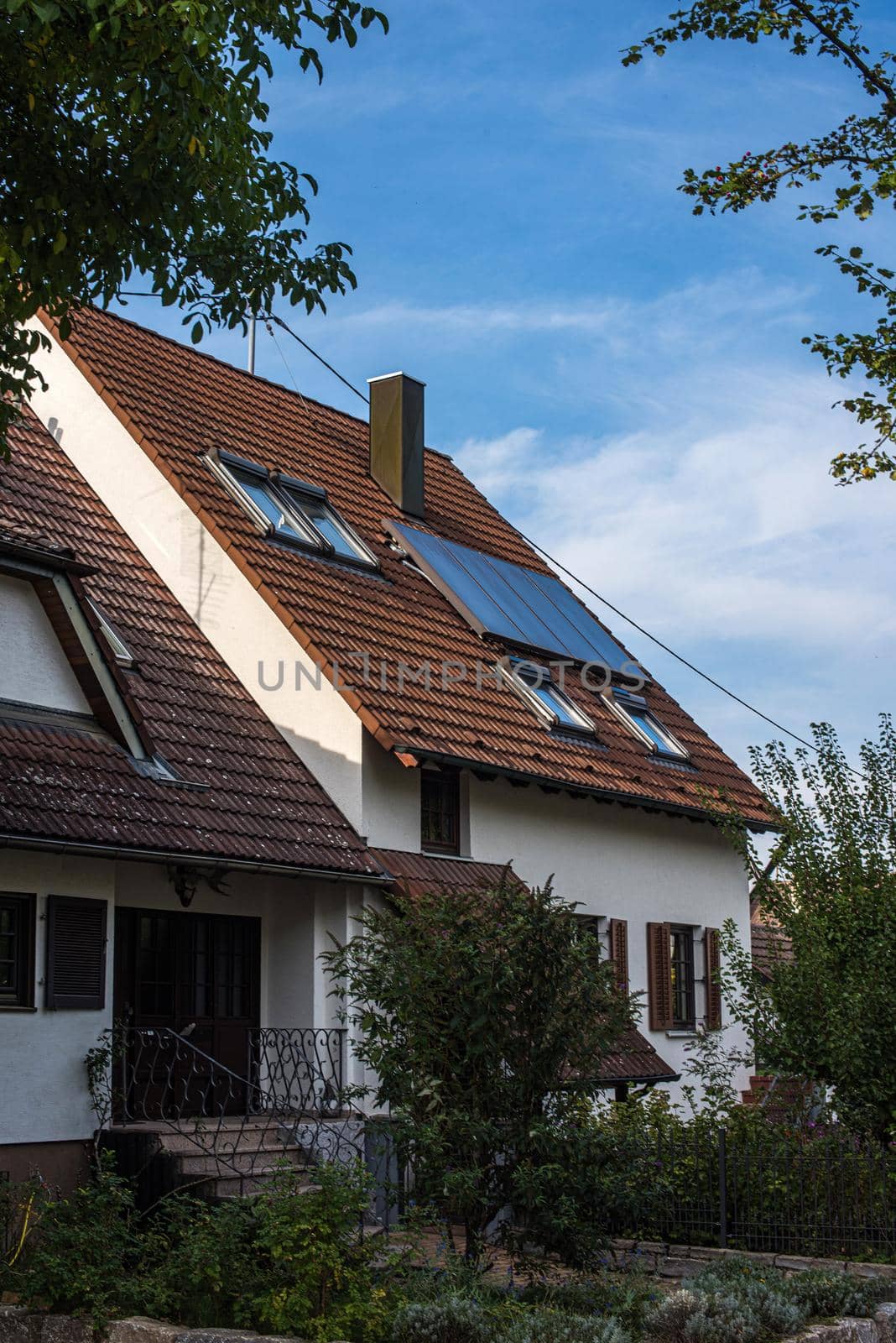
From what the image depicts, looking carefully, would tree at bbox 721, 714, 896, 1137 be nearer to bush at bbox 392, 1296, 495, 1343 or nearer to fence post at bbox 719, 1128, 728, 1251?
fence post at bbox 719, 1128, 728, 1251

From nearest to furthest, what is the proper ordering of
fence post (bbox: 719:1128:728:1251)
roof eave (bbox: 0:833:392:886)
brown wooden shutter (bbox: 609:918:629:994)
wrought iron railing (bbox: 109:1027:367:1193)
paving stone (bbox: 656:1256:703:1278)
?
roof eave (bbox: 0:833:392:886) → wrought iron railing (bbox: 109:1027:367:1193) → paving stone (bbox: 656:1256:703:1278) → fence post (bbox: 719:1128:728:1251) → brown wooden shutter (bbox: 609:918:629:994)

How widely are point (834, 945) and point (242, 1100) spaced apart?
5569mm

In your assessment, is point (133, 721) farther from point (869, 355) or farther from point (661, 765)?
point (661, 765)

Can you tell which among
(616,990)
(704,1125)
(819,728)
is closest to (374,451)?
(819,728)

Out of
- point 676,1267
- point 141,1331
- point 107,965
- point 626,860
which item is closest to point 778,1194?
point 676,1267

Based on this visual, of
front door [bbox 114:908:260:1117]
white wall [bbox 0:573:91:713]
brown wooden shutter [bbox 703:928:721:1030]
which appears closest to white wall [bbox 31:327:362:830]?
front door [bbox 114:908:260:1117]

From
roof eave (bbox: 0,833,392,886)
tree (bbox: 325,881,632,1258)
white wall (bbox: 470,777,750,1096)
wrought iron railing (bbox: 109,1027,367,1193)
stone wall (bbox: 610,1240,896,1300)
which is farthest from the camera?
white wall (bbox: 470,777,750,1096)

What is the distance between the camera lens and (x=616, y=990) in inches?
427

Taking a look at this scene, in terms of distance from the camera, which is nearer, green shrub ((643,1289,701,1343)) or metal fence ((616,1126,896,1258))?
green shrub ((643,1289,701,1343))

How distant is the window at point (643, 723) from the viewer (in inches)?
843

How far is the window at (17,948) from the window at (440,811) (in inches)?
194

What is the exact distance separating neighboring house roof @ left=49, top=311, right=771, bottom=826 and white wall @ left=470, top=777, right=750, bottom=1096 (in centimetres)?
54

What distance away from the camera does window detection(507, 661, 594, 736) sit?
19.1m

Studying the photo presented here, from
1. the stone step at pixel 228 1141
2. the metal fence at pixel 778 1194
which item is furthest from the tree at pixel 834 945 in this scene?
the stone step at pixel 228 1141
